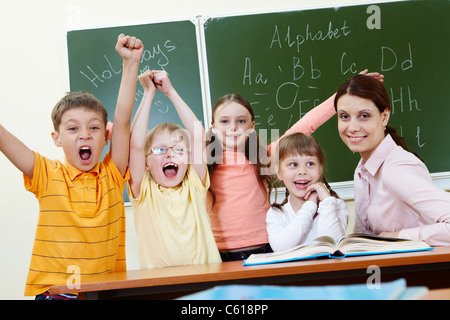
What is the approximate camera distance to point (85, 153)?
1.78 meters

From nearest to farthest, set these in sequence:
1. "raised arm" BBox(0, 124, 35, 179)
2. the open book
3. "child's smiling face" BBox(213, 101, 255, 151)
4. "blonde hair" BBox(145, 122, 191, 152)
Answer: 1. the open book
2. "raised arm" BBox(0, 124, 35, 179)
3. "blonde hair" BBox(145, 122, 191, 152)
4. "child's smiling face" BBox(213, 101, 255, 151)

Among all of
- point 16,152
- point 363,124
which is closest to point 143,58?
point 16,152

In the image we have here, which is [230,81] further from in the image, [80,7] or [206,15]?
[80,7]

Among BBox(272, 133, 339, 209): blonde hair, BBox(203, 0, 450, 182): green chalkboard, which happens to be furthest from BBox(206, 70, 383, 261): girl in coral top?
BBox(203, 0, 450, 182): green chalkboard

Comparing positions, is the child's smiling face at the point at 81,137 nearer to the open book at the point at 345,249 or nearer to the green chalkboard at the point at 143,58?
the open book at the point at 345,249

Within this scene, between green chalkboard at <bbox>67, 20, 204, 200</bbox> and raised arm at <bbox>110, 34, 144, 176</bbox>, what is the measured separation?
1.31 meters

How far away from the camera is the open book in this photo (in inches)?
51.3

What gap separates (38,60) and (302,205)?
239 centimetres

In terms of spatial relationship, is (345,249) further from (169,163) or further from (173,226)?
(169,163)

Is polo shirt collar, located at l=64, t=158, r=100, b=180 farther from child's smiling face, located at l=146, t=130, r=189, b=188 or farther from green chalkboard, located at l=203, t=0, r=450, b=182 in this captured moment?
green chalkboard, located at l=203, t=0, r=450, b=182

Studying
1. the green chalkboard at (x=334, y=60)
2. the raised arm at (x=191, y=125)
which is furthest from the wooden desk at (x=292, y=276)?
the green chalkboard at (x=334, y=60)

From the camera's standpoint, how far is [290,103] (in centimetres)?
318

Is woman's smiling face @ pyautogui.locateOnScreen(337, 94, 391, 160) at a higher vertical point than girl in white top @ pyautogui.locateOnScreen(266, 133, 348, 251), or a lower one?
higher

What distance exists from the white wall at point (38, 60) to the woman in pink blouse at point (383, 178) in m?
→ 1.56
